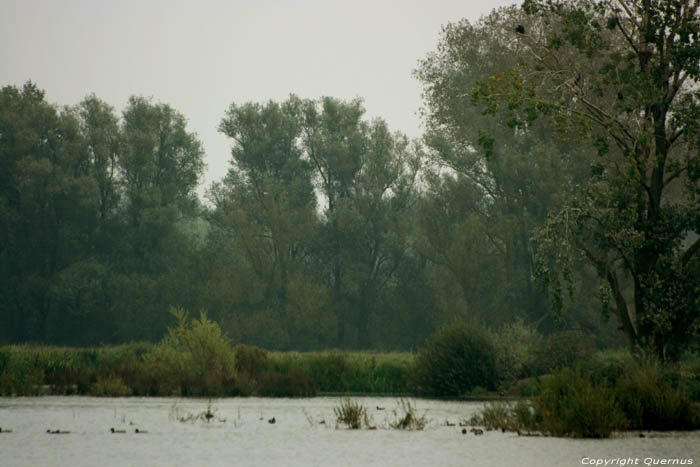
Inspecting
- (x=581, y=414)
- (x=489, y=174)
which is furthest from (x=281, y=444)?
(x=489, y=174)

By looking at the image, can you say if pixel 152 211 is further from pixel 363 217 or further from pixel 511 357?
pixel 511 357

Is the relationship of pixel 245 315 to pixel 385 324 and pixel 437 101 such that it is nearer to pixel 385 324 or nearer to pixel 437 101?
pixel 385 324

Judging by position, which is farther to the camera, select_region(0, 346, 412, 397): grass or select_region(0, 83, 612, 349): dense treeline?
select_region(0, 83, 612, 349): dense treeline

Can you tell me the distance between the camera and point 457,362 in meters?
34.2

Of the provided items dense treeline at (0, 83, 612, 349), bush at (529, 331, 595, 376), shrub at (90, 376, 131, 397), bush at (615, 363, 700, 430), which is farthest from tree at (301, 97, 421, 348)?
bush at (615, 363, 700, 430)

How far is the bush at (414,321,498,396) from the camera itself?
34.2 metres

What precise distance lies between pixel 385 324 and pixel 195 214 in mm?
16332

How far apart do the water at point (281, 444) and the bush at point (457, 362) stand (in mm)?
7865

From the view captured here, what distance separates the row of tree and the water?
29571 millimetres

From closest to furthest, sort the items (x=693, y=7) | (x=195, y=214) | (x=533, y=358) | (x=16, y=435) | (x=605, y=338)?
(x=16, y=435) → (x=693, y=7) → (x=533, y=358) → (x=605, y=338) → (x=195, y=214)

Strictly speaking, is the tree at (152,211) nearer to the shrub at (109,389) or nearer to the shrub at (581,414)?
the shrub at (109,389)

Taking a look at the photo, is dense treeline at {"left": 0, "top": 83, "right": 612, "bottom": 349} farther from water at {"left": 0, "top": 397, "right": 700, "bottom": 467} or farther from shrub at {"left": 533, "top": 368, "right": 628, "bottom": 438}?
shrub at {"left": 533, "top": 368, "right": 628, "bottom": 438}

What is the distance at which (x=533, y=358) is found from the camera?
36.6 metres

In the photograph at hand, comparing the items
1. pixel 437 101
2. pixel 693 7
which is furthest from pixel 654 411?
pixel 437 101
